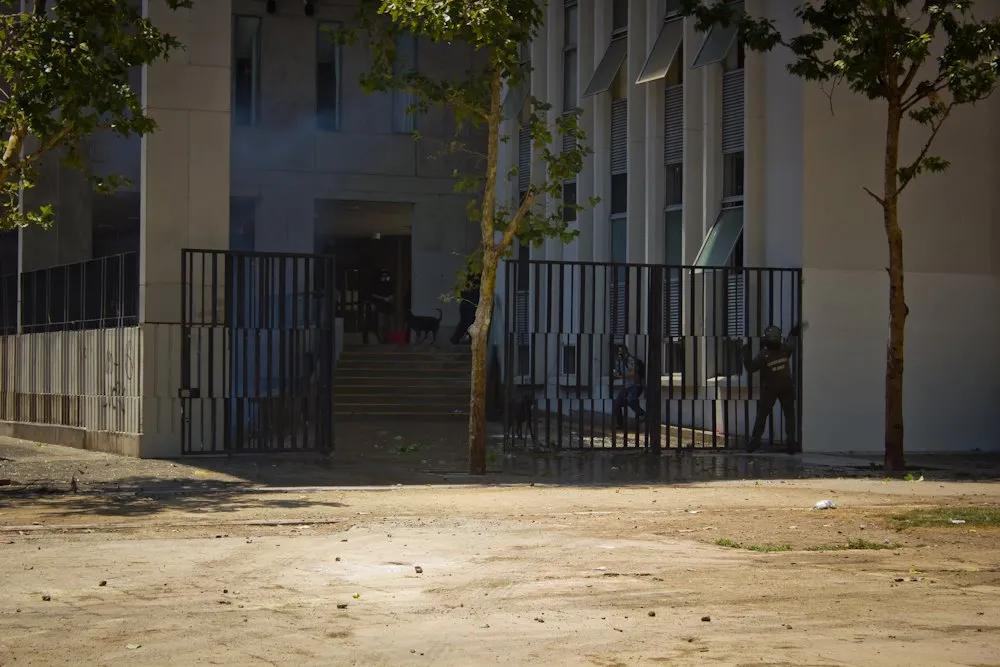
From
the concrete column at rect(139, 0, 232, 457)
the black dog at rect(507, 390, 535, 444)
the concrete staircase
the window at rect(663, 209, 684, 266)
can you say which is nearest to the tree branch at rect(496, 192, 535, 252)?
the black dog at rect(507, 390, 535, 444)

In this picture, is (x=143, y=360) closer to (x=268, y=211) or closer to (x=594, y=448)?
(x=594, y=448)

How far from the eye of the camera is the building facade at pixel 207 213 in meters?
19.5

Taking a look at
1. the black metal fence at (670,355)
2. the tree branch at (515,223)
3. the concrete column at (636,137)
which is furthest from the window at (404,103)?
the tree branch at (515,223)

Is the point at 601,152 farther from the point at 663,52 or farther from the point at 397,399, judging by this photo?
the point at 397,399

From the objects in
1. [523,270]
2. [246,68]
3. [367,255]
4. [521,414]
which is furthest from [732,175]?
[367,255]

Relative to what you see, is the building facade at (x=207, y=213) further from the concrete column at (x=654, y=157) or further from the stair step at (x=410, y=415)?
the concrete column at (x=654, y=157)

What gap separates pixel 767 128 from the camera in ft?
78.3

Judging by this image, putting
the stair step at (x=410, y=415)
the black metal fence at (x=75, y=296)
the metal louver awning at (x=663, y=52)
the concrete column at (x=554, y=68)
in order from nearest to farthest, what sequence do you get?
the black metal fence at (x=75, y=296), the metal louver awning at (x=663, y=52), the stair step at (x=410, y=415), the concrete column at (x=554, y=68)

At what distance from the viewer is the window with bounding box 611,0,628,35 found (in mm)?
29875

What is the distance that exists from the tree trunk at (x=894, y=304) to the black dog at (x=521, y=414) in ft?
16.6

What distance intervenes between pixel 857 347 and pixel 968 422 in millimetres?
2641

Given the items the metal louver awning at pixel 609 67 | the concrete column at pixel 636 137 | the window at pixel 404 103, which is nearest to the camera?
the concrete column at pixel 636 137

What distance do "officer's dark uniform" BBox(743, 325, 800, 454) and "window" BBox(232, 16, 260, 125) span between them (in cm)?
1900

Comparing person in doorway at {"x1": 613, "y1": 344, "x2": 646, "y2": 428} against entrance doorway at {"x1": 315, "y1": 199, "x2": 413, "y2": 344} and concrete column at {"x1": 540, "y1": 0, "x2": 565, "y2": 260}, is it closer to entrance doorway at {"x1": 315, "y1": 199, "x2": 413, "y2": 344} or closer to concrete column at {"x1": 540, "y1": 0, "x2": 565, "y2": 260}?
concrete column at {"x1": 540, "y1": 0, "x2": 565, "y2": 260}
